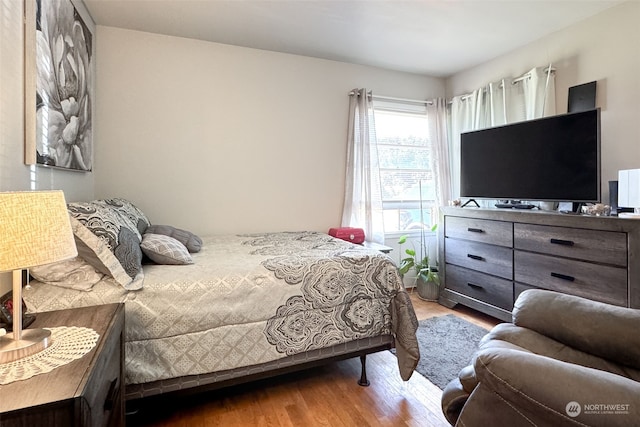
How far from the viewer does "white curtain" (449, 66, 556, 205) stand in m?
2.90

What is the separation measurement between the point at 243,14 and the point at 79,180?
5.83ft

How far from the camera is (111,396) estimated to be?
112cm

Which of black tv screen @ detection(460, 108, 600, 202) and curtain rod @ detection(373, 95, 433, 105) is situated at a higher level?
curtain rod @ detection(373, 95, 433, 105)

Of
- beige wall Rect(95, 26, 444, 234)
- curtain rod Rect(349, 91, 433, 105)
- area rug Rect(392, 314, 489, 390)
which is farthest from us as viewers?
curtain rod Rect(349, 91, 433, 105)

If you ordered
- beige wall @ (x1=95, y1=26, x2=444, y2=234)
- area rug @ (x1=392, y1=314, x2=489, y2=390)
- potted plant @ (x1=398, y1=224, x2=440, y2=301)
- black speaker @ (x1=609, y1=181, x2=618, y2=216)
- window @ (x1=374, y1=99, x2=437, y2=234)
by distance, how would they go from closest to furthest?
area rug @ (x1=392, y1=314, x2=489, y2=390), black speaker @ (x1=609, y1=181, x2=618, y2=216), beige wall @ (x1=95, y1=26, x2=444, y2=234), potted plant @ (x1=398, y1=224, x2=440, y2=301), window @ (x1=374, y1=99, x2=437, y2=234)

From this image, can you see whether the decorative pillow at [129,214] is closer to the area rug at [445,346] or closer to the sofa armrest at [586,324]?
the area rug at [445,346]

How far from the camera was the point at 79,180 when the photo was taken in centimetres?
241

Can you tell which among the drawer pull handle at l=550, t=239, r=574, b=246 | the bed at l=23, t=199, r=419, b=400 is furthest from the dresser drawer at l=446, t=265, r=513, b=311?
the bed at l=23, t=199, r=419, b=400

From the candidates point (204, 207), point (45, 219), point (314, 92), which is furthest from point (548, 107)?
point (45, 219)

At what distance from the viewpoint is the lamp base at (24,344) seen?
3.04ft

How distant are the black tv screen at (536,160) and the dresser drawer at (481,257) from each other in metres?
0.49

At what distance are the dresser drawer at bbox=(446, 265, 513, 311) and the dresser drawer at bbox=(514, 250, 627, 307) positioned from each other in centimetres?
16

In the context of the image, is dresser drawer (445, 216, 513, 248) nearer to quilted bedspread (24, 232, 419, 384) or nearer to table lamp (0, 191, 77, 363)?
quilted bedspread (24, 232, 419, 384)

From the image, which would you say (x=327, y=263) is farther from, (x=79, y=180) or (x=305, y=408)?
(x=79, y=180)
